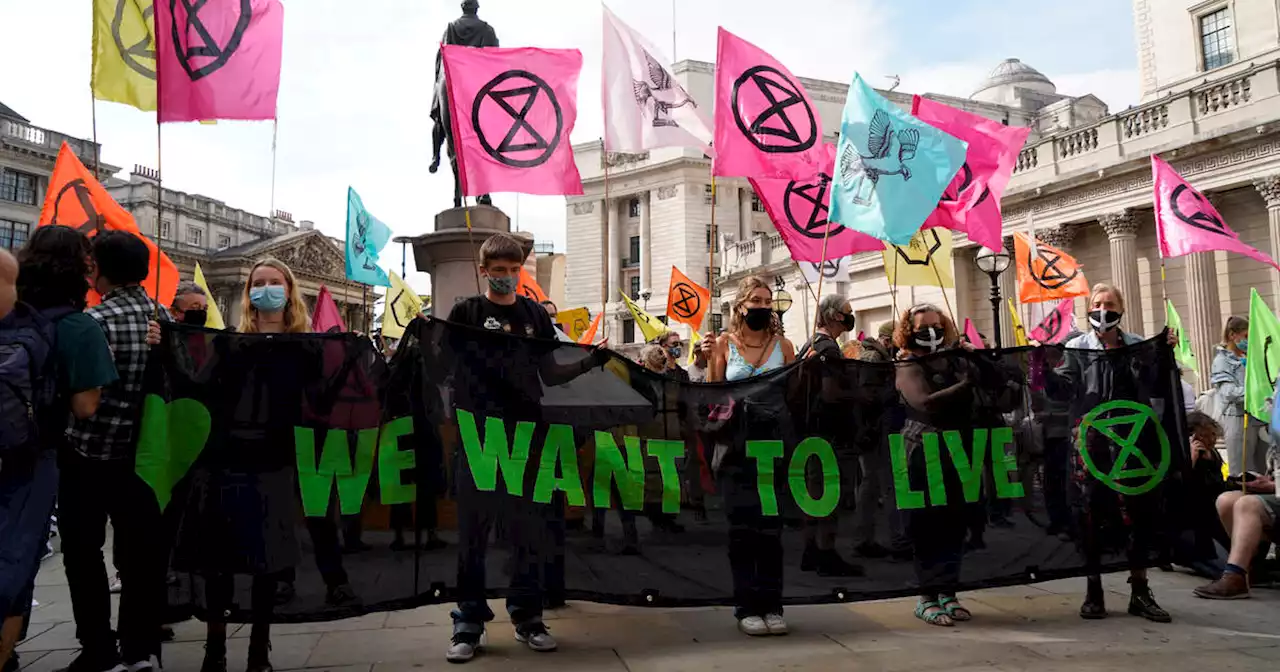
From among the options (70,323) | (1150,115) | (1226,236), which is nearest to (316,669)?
(70,323)

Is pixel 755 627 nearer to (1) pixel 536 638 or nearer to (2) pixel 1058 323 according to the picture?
(1) pixel 536 638

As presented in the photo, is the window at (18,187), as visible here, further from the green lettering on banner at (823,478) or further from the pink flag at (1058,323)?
the green lettering on banner at (823,478)

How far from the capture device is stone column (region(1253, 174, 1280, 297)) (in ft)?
60.1

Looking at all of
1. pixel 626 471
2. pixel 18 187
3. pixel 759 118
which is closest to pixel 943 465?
pixel 626 471

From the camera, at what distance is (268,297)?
419 centimetres

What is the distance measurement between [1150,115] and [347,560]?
2353 cm

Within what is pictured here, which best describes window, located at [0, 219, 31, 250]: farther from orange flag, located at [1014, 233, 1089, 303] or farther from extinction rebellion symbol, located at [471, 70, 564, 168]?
orange flag, located at [1014, 233, 1089, 303]

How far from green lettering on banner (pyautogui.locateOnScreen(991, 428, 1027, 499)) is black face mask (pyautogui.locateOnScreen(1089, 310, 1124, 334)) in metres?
1.10

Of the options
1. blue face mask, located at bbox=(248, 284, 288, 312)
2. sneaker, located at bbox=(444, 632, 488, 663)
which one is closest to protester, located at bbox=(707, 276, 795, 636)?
sneaker, located at bbox=(444, 632, 488, 663)

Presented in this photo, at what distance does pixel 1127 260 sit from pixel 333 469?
2287 cm

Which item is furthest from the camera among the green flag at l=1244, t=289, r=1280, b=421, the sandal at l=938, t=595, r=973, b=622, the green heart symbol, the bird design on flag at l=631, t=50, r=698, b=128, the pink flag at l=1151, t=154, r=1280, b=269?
the pink flag at l=1151, t=154, r=1280, b=269

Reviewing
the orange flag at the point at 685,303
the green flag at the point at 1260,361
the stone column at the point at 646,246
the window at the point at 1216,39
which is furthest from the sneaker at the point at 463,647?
the stone column at the point at 646,246

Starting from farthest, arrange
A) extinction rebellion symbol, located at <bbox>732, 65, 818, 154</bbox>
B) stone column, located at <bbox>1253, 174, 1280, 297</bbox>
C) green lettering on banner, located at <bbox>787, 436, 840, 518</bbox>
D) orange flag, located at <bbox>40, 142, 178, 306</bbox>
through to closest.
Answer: stone column, located at <bbox>1253, 174, 1280, 297</bbox>, extinction rebellion symbol, located at <bbox>732, 65, 818, 154</bbox>, orange flag, located at <bbox>40, 142, 178, 306</bbox>, green lettering on banner, located at <bbox>787, 436, 840, 518</bbox>

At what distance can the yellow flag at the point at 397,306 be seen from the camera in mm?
15438
